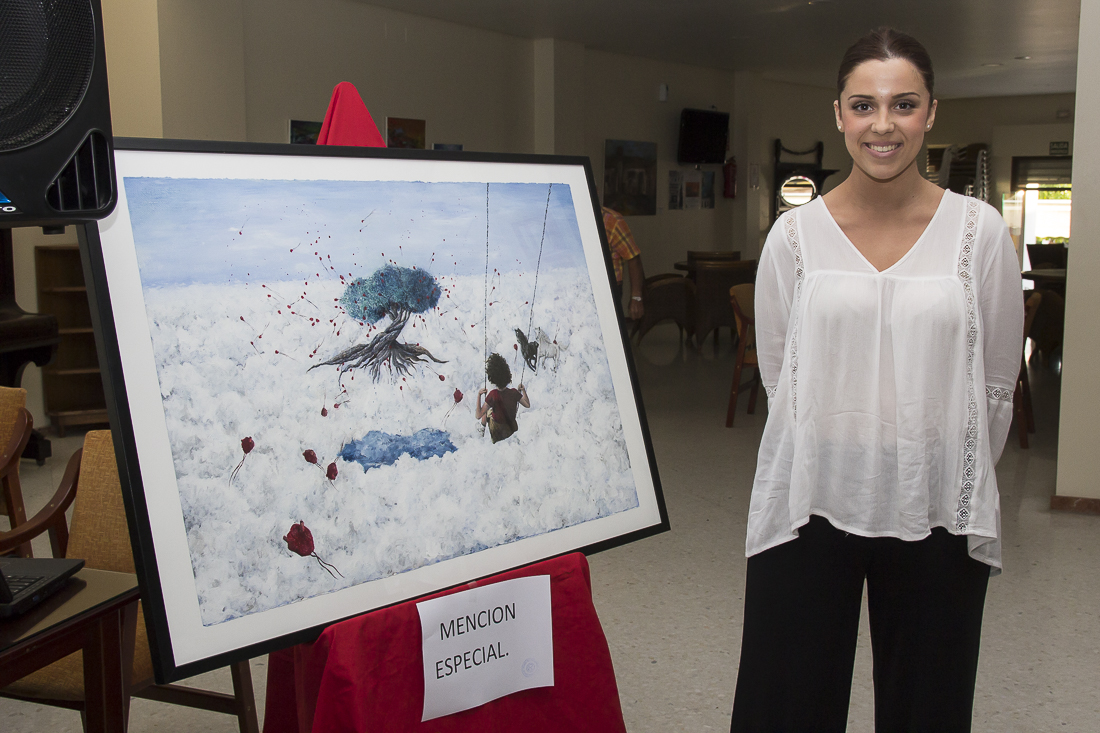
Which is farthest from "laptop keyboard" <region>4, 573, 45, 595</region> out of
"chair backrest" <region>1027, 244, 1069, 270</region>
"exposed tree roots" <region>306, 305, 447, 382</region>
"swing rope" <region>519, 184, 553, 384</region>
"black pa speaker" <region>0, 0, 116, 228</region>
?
"chair backrest" <region>1027, 244, 1069, 270</region>

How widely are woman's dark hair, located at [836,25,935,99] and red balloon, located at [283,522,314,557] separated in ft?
3.67

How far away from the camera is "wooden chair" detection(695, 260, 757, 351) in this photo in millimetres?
8312

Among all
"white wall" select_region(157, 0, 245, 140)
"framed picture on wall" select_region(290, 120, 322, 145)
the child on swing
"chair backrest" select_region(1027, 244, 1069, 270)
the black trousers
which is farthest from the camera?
"chair backrest" select_region(1027, 244, 1069, 270)

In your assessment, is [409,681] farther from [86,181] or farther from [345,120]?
[345,120]

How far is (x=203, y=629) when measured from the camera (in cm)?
115

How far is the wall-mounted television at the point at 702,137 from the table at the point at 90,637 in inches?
402

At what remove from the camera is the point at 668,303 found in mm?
8781

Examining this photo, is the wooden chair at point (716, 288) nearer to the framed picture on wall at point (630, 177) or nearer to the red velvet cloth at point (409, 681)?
the framed picture on wall at point (630, 177)

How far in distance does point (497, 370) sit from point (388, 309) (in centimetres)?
21

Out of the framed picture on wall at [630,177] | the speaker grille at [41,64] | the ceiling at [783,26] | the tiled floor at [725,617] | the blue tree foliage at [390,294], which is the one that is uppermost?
the ceiling at [783,26]

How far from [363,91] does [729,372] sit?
391 cm

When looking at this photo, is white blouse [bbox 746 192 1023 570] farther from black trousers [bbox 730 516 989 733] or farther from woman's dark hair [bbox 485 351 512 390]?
woman's dark hair [bbox 485 351 512 390]

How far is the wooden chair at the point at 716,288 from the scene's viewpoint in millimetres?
8312

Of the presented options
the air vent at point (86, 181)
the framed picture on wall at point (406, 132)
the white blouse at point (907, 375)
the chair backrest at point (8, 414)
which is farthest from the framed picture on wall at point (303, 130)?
the air vent at point (86, 181)
